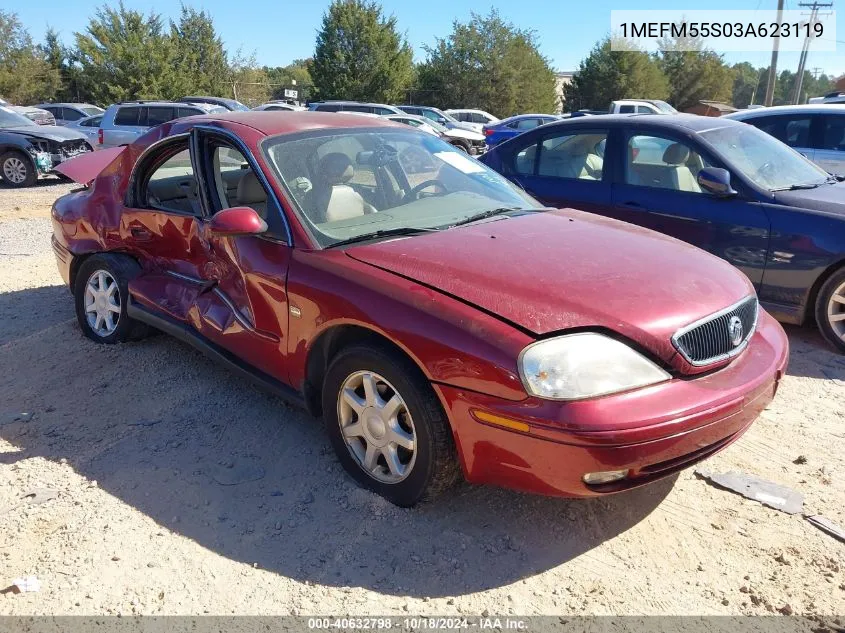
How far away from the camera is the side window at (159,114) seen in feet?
54.2

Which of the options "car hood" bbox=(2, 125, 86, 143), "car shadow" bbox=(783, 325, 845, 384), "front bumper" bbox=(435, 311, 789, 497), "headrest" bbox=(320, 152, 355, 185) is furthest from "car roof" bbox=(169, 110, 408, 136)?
"car hood" bbox=(2, 125, 86, 143)

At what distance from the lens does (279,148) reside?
3572 mm

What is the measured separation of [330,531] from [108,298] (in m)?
2.75

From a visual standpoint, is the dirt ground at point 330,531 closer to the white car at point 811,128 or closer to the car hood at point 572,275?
the car hood at point 572,275

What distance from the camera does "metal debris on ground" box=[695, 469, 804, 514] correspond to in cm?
301

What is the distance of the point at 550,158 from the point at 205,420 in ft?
13.3

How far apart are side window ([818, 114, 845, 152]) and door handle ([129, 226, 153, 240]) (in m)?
7.47

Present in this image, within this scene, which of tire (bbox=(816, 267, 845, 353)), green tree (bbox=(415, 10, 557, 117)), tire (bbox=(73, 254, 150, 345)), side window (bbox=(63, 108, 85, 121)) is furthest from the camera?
green tree (bbox=(415, 10, 557, 117))

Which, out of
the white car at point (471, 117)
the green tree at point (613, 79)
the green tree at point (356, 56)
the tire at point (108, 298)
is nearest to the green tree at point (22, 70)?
the green tree at point (356, 56)

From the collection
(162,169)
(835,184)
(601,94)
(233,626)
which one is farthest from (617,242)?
(601,94)

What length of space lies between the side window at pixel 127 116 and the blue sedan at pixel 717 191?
13.0m

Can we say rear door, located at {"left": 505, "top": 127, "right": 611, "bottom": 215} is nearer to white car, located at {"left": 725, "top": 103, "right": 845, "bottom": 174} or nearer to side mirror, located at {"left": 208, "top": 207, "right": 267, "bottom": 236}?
white car, located at {"left": 725, "top": 103, "right": 845, "bottom": 174}

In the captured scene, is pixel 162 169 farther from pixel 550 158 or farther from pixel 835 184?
pixel 835 184

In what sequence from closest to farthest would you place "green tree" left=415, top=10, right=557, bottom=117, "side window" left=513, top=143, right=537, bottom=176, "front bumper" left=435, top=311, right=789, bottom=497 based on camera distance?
"front bumper" left=435, top=311, right=789, bottom=497 < "side window" left=513, top=143, right=537, bottom=176 < "green tree" left=415, top=10, right=557, bottom=117
